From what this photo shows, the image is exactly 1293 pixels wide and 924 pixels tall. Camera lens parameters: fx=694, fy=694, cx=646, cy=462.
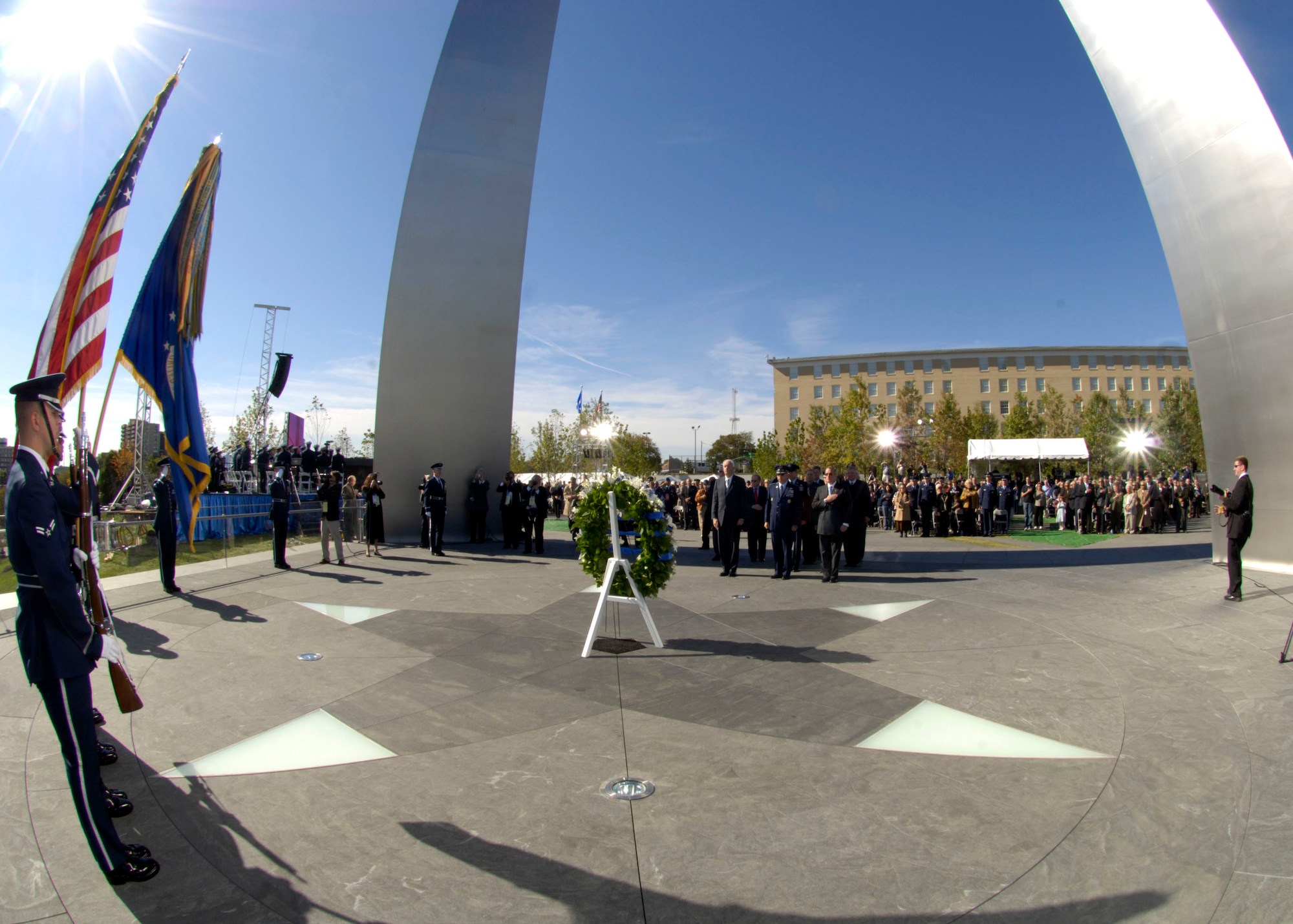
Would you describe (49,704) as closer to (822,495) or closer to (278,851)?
(278,851)

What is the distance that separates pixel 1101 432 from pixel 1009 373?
38.6 meters

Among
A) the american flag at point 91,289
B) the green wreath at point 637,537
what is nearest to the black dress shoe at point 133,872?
the green wreath at point 637,537

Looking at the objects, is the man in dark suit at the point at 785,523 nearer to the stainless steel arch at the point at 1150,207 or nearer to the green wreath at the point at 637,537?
the green wreath at the point at 637,537

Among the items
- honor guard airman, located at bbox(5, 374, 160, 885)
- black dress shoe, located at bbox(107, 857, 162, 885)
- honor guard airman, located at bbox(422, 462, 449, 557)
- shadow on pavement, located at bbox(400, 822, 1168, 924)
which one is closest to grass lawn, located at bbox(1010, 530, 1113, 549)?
honor guard airman, located at bbox(422, 462, 449, 557)

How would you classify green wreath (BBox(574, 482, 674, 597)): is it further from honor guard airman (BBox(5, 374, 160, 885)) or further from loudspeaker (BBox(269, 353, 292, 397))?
loudspeaker (BBox(269, 353, 292, 397))

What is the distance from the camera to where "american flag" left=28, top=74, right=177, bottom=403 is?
6.82 meters

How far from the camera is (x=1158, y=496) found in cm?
2173

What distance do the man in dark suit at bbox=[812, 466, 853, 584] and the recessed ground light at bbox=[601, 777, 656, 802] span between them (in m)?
7.40

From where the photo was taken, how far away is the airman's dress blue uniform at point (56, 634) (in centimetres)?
300

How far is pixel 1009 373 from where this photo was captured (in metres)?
96.6

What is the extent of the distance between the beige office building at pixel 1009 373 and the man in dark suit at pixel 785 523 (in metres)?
87.8

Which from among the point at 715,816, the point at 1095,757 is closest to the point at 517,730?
the point at 715,816

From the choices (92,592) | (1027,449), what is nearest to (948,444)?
(1027,449)

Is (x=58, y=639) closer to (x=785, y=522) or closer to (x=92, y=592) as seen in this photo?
(x=92, y=592)
